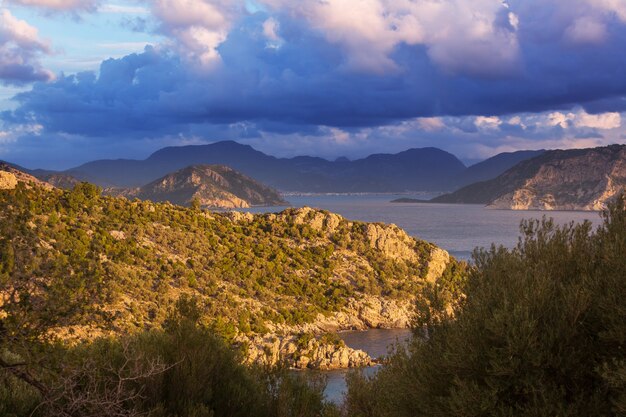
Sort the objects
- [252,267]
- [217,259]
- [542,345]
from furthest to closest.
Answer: [252,267]
[217,259]
[542,345]

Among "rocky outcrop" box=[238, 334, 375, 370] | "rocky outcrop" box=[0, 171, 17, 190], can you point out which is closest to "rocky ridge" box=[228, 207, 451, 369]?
"rocky outcrop" box=[238, 334, 375, 370]

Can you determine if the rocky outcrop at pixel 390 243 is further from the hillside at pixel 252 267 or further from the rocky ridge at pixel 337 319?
the hillside at pixel 252 267

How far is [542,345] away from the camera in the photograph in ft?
33.4

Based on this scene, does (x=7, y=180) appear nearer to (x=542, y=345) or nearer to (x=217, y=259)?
(x=217, y=259)

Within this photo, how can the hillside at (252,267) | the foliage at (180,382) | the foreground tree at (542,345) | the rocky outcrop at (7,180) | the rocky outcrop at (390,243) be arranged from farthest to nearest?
the rocky outcrop at (390,243)
the rocky outcrop at (7,180)
the hillside at (252,267)
the foliage at (180,382)
the foreground tree at (542,345)

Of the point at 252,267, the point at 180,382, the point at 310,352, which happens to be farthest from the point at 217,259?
the point at 180,382

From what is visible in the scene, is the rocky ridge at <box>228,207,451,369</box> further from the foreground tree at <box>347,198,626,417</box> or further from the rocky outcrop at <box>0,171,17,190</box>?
the rocky outcrop at <box>0,171,17,190</box>

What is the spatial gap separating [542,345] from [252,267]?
245 ft

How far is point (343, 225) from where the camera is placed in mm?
105750

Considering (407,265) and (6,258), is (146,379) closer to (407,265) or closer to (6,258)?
(6,258)

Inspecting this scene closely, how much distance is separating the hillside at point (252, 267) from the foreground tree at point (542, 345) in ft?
118

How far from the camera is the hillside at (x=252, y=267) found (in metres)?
61.6

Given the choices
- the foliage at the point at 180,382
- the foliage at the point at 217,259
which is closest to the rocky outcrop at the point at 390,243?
the foliage at the point at 217,259

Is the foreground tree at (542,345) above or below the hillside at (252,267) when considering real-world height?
above
